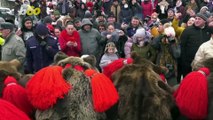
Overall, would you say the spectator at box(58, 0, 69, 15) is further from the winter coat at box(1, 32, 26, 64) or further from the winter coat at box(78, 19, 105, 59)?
the winter coat at box(1, 32, 26, 64)

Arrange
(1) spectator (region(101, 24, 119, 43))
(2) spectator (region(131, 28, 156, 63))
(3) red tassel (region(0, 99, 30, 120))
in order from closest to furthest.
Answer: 1. (3) red tassel (region(0, 99, 30, 120))
2. (2) spectator (region(131, 28, 156, 63))
3. (1) spectator (region(101, 24, 119, 43))

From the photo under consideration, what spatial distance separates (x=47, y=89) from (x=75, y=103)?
305mm

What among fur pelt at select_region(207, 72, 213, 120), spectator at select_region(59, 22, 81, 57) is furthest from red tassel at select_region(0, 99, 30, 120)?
spectator at select_region(59, 22, 81, 57)

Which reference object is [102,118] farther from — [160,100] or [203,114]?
[203,114]

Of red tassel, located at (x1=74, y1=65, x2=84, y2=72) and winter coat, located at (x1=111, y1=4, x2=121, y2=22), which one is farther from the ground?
red tassel, located at (x1=74, y1=65, x2=84, y2=72)

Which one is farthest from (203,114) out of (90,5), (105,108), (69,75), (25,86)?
(90,5)

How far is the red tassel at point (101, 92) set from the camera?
A: 394 centimetres

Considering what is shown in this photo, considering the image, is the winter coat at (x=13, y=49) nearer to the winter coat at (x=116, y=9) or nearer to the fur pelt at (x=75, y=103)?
the fur pelt at (x=75, y=103)

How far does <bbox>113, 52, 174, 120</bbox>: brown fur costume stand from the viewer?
420cm

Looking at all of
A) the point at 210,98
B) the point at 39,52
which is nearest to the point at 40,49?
the point at 39,52

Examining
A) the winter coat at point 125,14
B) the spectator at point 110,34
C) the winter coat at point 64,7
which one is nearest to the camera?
the spectator at point 110,34

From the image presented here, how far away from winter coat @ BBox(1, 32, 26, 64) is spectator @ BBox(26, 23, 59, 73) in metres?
0.13

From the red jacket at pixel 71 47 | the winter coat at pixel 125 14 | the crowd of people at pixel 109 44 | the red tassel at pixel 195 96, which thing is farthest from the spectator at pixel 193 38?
the winter coat at pixel 125 14

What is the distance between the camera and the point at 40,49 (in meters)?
6.63
